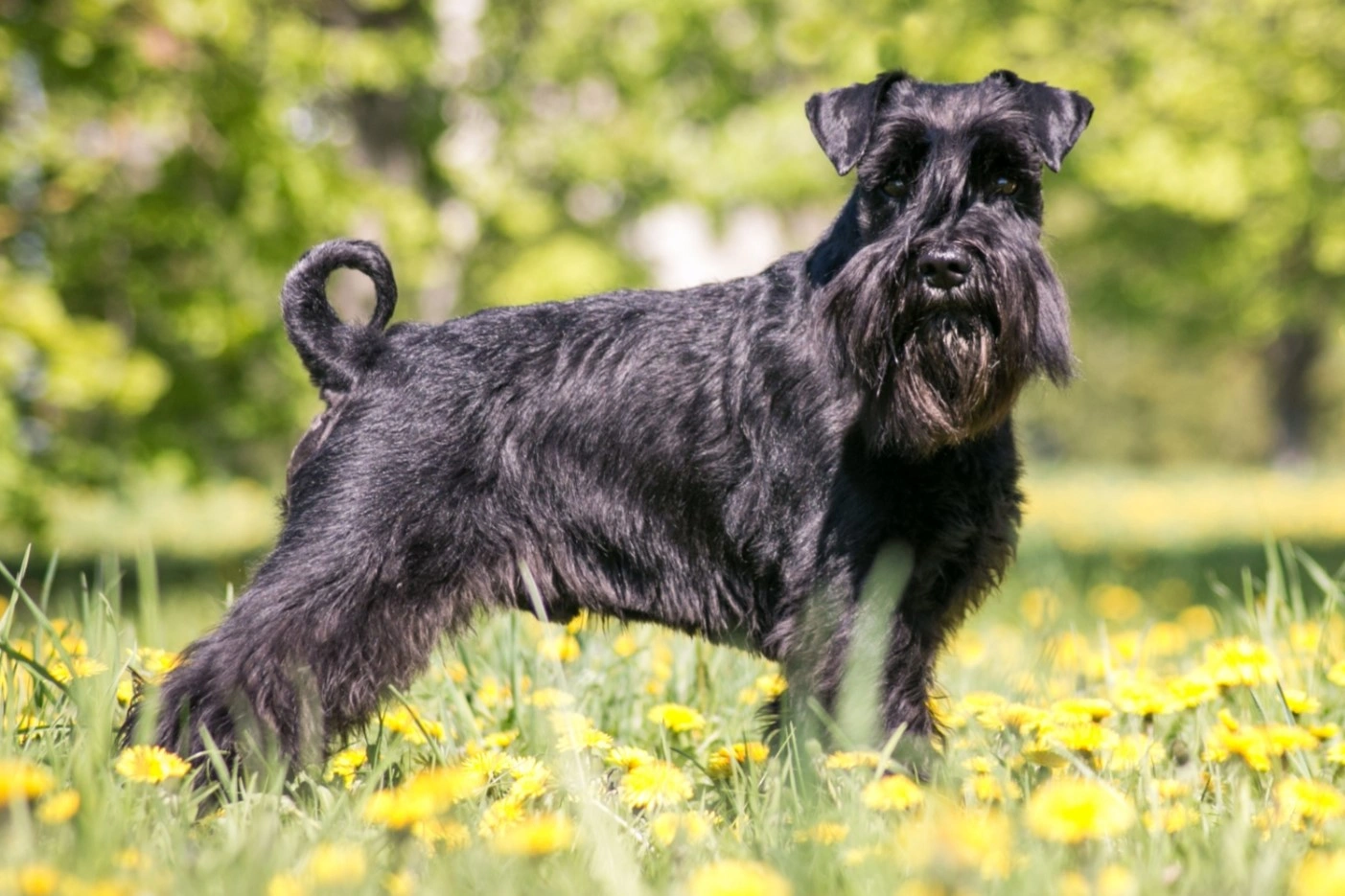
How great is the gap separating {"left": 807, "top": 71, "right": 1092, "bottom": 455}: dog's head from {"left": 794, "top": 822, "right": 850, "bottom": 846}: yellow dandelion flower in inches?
39.9

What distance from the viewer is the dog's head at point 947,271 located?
270 cm

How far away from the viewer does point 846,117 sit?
9.93 feet

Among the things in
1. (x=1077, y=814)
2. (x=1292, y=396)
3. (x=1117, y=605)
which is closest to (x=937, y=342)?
(x=1077, y=814)

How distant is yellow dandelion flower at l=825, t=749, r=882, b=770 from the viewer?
7.21 feet

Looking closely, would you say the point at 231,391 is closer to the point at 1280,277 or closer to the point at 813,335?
the point at 813,335

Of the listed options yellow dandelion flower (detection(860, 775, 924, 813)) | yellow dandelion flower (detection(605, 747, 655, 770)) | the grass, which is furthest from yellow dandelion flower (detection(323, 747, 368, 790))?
yellow dandelion flower (detection(860, 775, 924, 813))

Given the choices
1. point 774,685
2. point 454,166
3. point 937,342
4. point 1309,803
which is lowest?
point 1309,803

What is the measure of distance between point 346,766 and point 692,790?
0.73m

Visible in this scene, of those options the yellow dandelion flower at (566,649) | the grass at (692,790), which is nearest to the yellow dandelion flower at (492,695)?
the grass at (692,790)

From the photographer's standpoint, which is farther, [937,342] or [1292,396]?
[1292,396]

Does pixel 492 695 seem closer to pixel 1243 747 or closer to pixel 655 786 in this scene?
pixel 655 786

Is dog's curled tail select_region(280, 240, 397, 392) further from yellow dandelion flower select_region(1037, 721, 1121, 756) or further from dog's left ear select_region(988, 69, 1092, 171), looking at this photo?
yellow dandelion flower select_region(1037, 721, 1121, 756)

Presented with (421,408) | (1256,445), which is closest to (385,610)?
(421,408)

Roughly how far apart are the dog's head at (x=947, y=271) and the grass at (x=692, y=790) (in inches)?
26.8
